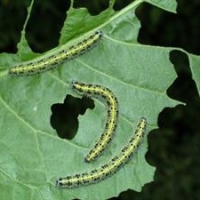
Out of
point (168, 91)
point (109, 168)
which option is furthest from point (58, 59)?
point (168, 91)

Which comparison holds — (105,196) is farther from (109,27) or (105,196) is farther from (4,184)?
(109,27)

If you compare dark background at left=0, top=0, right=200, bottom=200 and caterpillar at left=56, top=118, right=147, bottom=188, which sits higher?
caterpillar at left=56, top=118, right=147, bottom=188

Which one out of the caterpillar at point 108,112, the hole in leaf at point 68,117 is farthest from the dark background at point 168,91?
the caterpillar at point 108,112

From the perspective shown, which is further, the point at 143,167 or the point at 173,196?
the point at 173,196

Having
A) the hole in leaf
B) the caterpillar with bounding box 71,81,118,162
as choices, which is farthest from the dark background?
the caterpillar with bounding box 71,81,118,162

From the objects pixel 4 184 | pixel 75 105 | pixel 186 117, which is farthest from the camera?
pixel 186 117

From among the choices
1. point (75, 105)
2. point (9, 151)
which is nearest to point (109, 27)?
point (9, 151)

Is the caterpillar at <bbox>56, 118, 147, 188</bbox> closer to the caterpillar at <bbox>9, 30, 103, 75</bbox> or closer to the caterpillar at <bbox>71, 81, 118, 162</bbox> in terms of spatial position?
the caterpillar at <bbox>71, 81, 118, 162</bbox>
